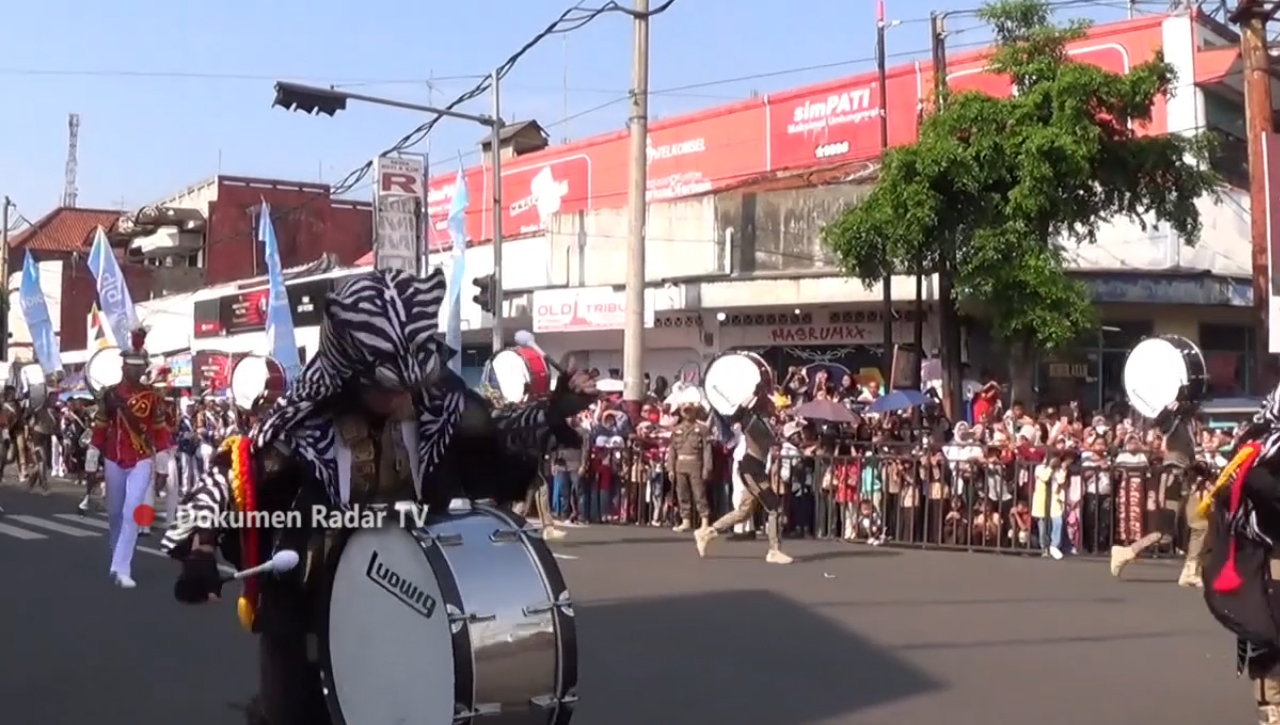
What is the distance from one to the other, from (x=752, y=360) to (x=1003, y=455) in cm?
282

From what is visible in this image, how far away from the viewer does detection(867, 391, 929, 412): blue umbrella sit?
18.9 m

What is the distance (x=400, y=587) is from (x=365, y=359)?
2.31 feet

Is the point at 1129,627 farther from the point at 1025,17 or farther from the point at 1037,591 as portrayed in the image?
the point at 1025,17

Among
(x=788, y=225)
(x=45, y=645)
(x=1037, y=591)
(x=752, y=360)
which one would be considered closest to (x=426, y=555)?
(x=45, y=645)

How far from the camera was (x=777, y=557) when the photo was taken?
1452 centimetres

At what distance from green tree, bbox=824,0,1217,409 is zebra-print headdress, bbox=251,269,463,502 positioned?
1586 cm

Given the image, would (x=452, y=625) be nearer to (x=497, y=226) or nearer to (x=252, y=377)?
(x=252, y=377)

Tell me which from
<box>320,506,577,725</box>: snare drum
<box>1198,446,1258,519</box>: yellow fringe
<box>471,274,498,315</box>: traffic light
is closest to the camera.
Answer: <box>320,506,577,725</box>: snare drum

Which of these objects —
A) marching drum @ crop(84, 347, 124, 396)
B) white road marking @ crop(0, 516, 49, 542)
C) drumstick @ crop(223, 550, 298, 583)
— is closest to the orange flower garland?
drumstick @ crop(223, 550, 298, 583)

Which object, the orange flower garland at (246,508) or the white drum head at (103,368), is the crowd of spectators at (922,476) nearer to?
A: the white drum head at (103,368)

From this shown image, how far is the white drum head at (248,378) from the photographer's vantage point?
48.0 feet

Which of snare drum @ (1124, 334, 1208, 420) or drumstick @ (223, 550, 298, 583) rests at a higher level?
snare drum @ (1124, 334, 1208, 420)

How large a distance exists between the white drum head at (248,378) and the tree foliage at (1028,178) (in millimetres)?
8536

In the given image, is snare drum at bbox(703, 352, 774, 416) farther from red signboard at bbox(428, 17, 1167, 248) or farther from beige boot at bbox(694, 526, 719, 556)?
red signboard at bbox(428, 17, 1167, 248)
